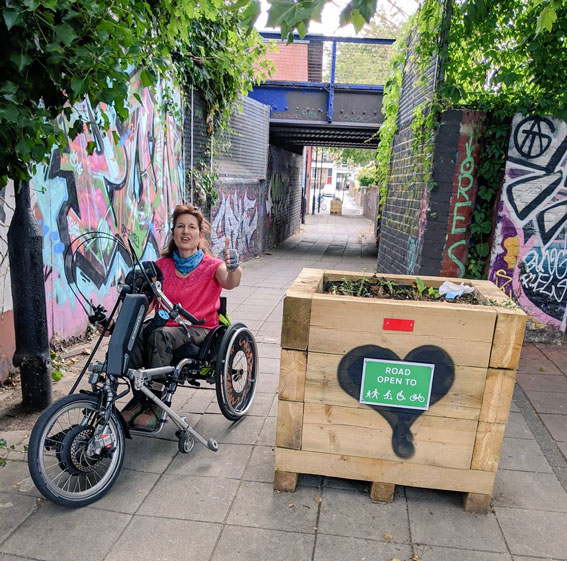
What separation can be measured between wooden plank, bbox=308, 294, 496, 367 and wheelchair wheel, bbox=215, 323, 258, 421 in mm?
861

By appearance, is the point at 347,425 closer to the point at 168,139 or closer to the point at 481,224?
the point at 481,224

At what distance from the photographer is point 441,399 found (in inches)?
109

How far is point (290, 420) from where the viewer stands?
2889 mm

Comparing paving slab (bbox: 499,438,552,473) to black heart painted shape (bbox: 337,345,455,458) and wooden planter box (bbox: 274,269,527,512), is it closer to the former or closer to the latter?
wooden planter box (bbox: 274,269,527,512)

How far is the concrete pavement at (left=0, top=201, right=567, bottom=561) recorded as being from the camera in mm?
2496

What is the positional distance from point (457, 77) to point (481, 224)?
5.70 ft

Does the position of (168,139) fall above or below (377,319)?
above

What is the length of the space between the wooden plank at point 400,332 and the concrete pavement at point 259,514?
0.88 meters

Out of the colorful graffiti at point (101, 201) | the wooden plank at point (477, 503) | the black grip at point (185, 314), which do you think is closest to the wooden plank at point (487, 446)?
the wooden plank at point (477, 503)

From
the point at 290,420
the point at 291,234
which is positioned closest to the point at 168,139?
the point at 290,420

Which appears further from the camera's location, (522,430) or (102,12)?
(522,430)

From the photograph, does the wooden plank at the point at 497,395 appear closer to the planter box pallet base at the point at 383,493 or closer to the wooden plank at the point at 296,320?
the planter box pallet base at the point at 383,493

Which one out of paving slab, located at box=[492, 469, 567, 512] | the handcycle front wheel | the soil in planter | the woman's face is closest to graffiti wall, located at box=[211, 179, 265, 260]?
the woman's face

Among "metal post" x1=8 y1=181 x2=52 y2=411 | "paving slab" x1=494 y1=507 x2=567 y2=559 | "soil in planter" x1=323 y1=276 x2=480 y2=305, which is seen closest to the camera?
"paving slab" x1=494 y1=507 x2=567 y2=559
